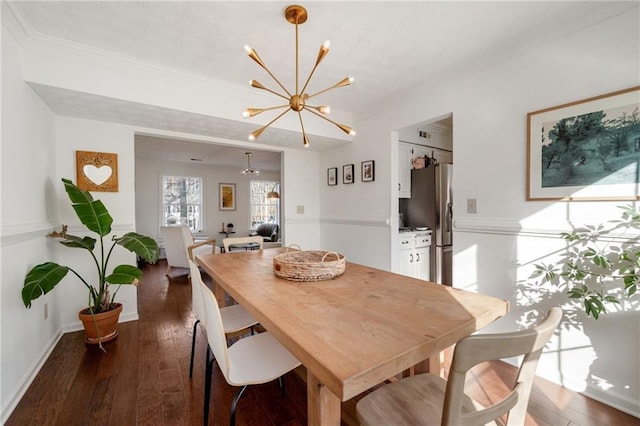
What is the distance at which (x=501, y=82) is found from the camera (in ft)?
7.06

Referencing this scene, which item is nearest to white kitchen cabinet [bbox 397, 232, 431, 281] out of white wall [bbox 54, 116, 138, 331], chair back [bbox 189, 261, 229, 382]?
chair back [bbox 189, 261, 229, 382]

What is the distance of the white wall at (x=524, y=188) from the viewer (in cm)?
163

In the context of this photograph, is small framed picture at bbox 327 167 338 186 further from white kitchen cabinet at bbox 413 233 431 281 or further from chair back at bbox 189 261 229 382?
chair back at bbox 189 261 229 382

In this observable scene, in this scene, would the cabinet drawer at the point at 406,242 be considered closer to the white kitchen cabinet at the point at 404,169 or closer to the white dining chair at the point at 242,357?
the white kitchen cabinet at the point at 404,169

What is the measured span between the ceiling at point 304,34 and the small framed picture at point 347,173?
1262 mm

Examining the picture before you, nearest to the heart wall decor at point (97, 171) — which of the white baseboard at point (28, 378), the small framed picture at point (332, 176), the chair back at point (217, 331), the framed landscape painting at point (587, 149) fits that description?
the white baseboard at point (28, 378)

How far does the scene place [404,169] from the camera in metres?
3.60

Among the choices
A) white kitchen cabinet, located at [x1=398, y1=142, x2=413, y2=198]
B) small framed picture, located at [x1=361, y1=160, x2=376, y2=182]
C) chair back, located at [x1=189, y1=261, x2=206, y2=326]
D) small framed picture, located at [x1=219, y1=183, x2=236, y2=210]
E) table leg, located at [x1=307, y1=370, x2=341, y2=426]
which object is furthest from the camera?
small framed picture, located at [x1=219, y1=183, x2=236, y2=210]

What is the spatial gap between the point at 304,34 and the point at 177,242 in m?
4.00

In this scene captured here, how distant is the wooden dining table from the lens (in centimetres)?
76

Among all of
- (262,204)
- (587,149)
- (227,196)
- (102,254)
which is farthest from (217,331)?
(262,204)

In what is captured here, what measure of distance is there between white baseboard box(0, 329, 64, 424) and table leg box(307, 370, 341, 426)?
192 centimetres

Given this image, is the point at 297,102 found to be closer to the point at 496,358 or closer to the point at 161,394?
the point at 496,358

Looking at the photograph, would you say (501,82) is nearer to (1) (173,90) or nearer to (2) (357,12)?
(2) (357,12)
